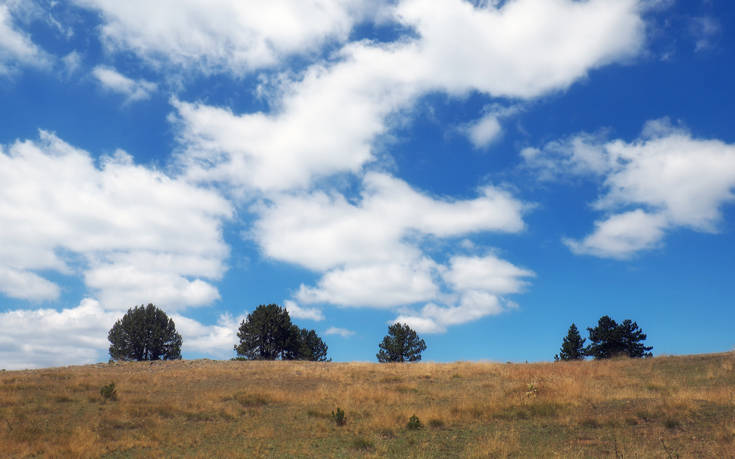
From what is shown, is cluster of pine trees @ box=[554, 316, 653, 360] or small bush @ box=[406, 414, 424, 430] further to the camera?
cluster of pine trees @ box=[554, 316, 653, 360]

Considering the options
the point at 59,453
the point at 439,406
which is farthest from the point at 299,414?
the point at 59,453

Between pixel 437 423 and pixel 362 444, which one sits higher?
pixel 437 423

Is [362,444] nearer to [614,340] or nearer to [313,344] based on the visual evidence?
[614,340]

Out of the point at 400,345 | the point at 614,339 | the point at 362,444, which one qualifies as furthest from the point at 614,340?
Answer: the point at 362,444

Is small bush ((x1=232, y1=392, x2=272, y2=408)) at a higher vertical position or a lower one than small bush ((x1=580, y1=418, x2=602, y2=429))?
higher

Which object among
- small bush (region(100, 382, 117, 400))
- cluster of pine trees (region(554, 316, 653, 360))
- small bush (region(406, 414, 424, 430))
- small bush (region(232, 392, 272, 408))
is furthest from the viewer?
cluster of pine trees (region(554, 316, 653, 360))

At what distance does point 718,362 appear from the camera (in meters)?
25.7

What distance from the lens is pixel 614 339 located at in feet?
160

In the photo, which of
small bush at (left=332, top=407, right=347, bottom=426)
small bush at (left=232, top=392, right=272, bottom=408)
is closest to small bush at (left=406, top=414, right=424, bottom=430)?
small bush at (left=332, top=407, right=347, bottom=426)

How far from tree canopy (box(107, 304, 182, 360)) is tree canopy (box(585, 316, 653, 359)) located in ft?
157

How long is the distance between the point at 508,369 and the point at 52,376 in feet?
85.9

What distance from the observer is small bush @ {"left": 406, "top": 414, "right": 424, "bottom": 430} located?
49.0 ft

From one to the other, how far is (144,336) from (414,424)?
51.8 metres

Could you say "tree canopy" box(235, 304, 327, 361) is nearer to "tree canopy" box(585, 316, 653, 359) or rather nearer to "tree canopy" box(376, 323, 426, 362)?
"tree canopy" box(376, 323, 426, 362)
